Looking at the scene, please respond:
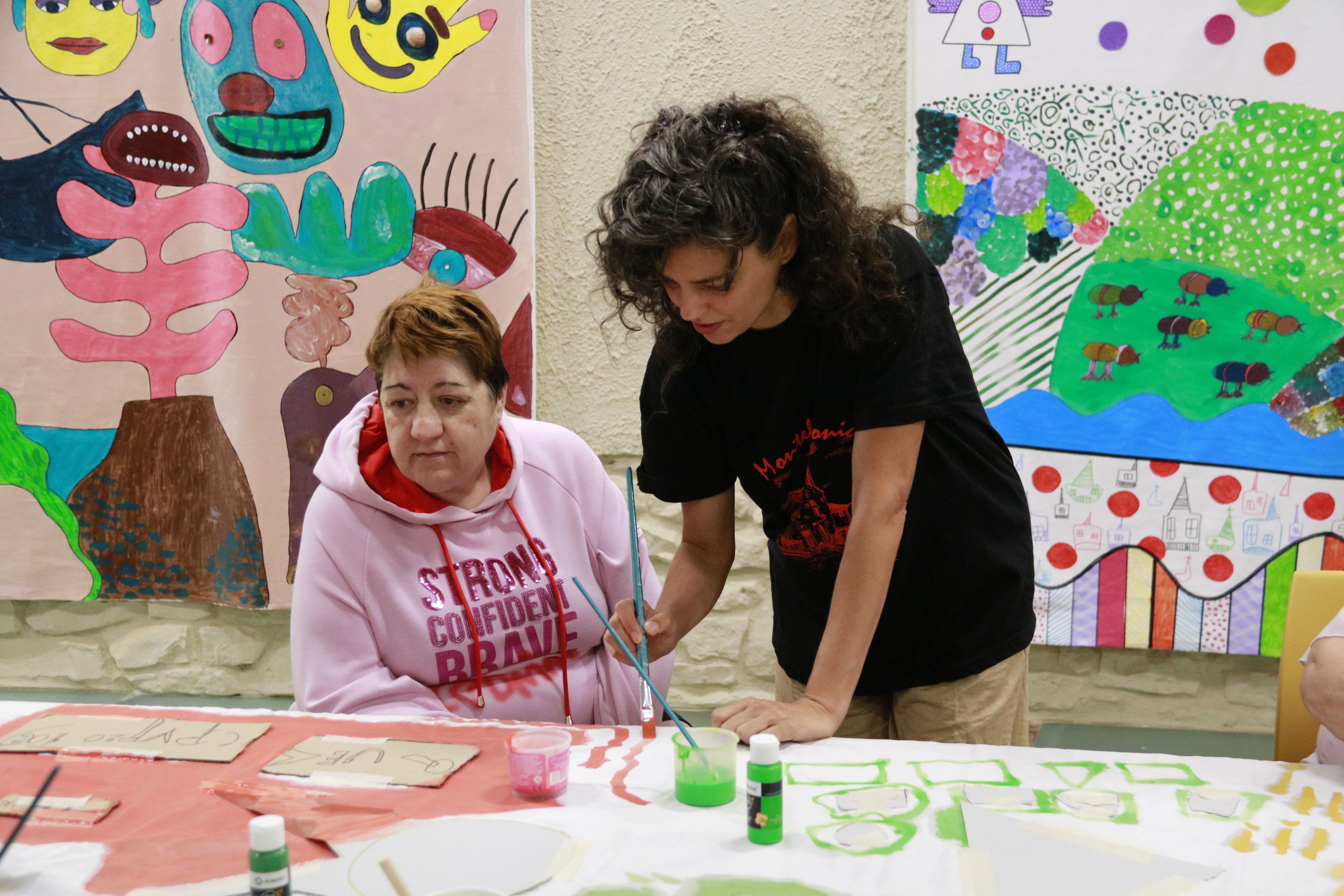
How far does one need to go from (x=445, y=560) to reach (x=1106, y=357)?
1555mm

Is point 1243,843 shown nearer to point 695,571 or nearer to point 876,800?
point 876,800

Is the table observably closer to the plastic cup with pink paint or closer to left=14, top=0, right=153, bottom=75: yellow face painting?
the plastic cup with pink paint

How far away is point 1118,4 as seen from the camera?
2219 mm

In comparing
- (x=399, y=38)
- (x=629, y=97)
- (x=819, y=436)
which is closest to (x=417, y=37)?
(x=399, y=38)

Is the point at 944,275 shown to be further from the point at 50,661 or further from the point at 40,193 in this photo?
the point at 50,661

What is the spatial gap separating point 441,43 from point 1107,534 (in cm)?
193

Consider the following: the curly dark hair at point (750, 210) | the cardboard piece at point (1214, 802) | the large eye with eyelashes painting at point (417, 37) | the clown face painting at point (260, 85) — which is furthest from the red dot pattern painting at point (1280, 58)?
the clown face painting at point (260, 85)

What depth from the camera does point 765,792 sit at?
0.97 meters

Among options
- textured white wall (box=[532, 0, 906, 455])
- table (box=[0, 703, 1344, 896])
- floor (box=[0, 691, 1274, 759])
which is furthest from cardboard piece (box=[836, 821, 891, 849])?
textured white wall (box=[532, 0, 906, 455])

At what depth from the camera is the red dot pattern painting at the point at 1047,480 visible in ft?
7.54

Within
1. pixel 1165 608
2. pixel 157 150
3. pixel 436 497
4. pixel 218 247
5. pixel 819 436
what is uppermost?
pixel 157 150

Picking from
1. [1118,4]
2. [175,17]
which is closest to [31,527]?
[175,17]

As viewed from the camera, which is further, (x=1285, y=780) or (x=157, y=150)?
(x=157, y=150)

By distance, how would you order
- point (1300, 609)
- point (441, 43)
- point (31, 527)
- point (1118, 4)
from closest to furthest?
point (1300, 609)
point (1118, 4)
point (441, 43)
point (31, 527)
